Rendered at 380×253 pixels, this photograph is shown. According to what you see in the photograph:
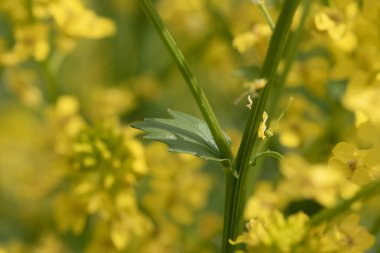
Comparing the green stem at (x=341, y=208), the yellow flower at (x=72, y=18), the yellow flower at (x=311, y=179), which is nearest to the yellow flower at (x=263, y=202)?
the green stem at (x=341, y=208)

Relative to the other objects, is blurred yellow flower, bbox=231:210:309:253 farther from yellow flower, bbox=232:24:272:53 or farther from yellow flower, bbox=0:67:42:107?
yellow flower, bbox=0:67:42:107

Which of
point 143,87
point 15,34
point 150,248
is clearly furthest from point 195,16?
point 150,248

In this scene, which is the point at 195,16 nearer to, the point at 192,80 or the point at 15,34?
the point at 15,34

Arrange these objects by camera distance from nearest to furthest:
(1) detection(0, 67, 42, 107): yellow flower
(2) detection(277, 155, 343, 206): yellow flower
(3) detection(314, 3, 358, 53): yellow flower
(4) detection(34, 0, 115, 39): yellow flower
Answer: (2) detection(277, 155, 343, 206): yellow flower < (3) detection(314, 3, 358, 53): yellow flower < (4) detection(34, 0, 115, 39): yellow flower < (1) detection(0, 67, 42, 107): yellow flower

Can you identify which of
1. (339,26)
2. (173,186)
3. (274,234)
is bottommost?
(173,186)

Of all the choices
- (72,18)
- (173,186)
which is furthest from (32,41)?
(173,186)

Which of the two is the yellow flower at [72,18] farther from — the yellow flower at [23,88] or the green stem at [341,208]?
the green stem at [341,208]

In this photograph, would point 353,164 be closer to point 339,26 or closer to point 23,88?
point 339,26

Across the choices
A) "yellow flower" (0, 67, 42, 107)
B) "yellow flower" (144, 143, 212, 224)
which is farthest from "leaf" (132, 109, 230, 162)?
"yellow flower" (0, 67, 42, 107)
